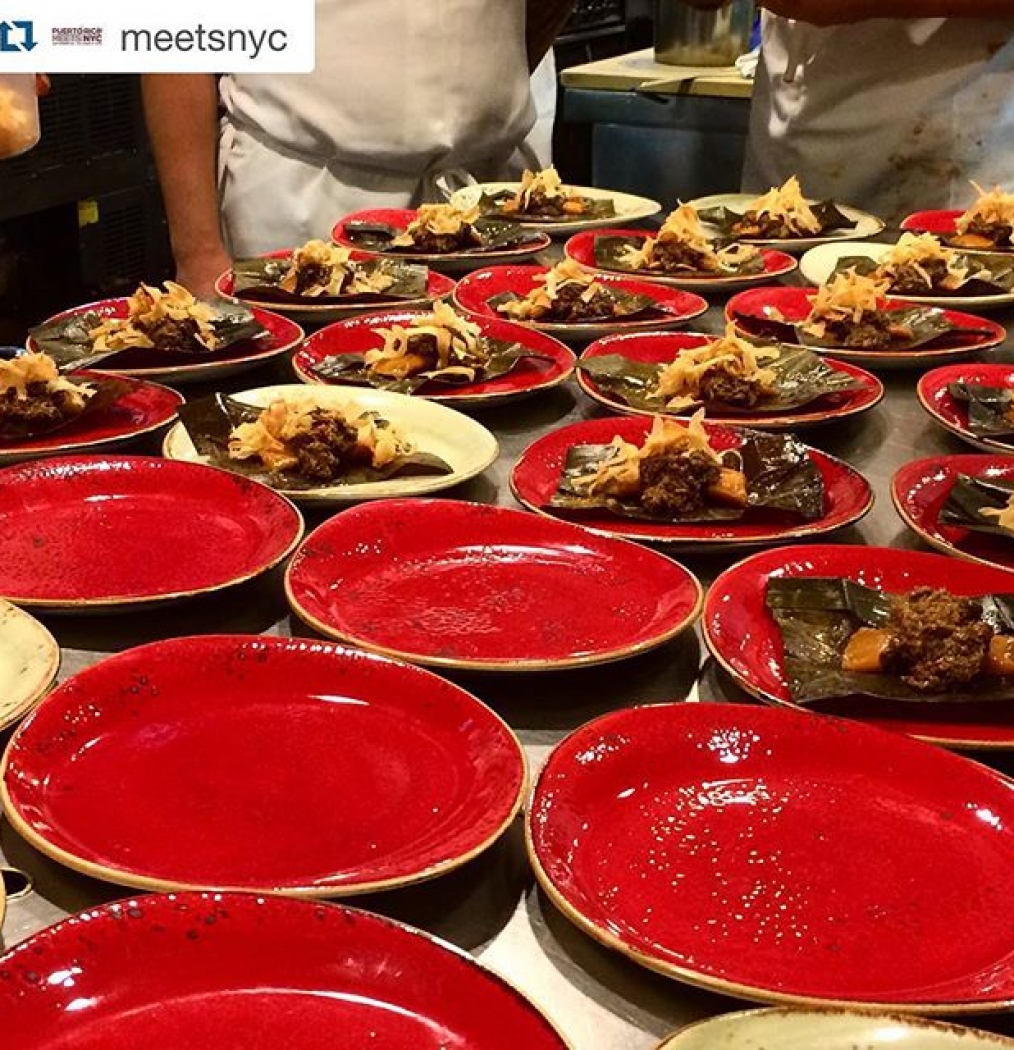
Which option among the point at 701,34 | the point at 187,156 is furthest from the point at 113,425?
the point at 701,34

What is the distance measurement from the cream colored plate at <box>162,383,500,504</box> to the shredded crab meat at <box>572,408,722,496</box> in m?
0.19

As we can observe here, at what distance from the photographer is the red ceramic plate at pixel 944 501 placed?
1899 mm

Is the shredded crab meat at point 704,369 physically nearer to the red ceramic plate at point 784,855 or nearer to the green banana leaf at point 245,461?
the green banana leaf at point 245,461

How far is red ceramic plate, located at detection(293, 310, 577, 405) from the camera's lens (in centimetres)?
247

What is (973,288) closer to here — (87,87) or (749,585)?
(749,585)

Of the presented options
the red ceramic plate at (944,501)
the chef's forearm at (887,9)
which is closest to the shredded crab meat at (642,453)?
the red ceramic plate at (944,501)

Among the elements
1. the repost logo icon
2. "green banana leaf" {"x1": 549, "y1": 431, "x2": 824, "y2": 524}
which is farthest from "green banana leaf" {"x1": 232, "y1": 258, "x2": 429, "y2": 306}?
the repost logo icon

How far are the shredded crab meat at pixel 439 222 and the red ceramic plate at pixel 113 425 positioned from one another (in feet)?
4.06

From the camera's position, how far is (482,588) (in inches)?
69.3

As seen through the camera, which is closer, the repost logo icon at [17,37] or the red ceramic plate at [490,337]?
the repost logo icon at [17,37]

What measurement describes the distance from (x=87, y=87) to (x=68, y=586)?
13.9 feet

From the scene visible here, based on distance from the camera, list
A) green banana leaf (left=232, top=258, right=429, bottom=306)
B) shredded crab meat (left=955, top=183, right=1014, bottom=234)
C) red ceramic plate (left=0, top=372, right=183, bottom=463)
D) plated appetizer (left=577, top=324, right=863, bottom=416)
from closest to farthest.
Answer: red ceramic plate (left=0, top=372, right=183, bottom=463)
plated appetizer (left=577, top=324, right=863, bottom=416)
green banana leaf (left=232, top=258, right=429, bottom=306)
shredded crab meat (left=955, top=183, right=1014, bottom=234)

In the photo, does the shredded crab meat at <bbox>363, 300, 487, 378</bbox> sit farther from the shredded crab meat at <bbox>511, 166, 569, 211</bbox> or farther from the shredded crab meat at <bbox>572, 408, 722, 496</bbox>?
the shredded crab meat at <bbox>511, 166, 569, 211</bbox>

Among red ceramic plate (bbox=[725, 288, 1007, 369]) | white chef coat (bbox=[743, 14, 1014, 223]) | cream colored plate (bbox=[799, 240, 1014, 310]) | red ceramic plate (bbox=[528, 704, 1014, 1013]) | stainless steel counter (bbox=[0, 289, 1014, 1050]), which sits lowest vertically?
stainless steel counter (bbox=[0, 289, 1014, 1050])
